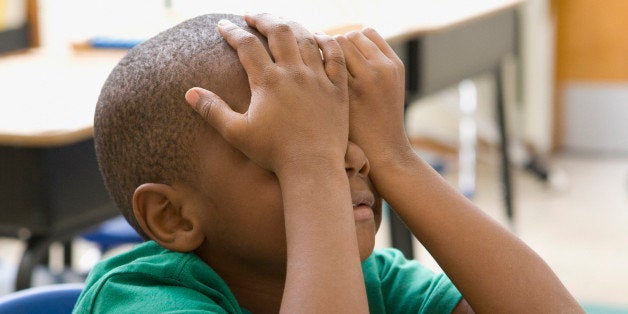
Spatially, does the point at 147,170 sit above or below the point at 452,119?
above

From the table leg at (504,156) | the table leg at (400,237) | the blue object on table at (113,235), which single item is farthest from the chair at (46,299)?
the table leg at (504,156)

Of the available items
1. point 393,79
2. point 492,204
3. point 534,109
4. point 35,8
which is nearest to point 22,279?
point 393,79

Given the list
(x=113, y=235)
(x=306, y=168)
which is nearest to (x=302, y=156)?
(x=306, y=168)

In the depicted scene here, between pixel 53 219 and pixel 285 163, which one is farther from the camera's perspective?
pixel 53 219

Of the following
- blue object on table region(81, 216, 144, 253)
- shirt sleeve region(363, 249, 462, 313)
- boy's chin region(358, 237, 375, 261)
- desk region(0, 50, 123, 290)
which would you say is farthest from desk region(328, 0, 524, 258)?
boy's chin region(358, 237, 375, 261)

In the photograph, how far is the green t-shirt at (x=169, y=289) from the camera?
94 centimetres

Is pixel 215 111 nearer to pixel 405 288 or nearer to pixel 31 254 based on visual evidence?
pixel 405 288

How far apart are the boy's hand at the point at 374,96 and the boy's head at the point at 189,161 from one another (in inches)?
1.1

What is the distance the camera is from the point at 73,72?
231cm

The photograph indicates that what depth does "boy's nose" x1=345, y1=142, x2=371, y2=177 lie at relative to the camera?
101 cm

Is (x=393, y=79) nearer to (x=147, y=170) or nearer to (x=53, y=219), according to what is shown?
(x=147, y=170)

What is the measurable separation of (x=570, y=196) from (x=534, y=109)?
91cm

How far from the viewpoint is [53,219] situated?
1716 mm

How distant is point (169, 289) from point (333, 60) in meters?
0.28
